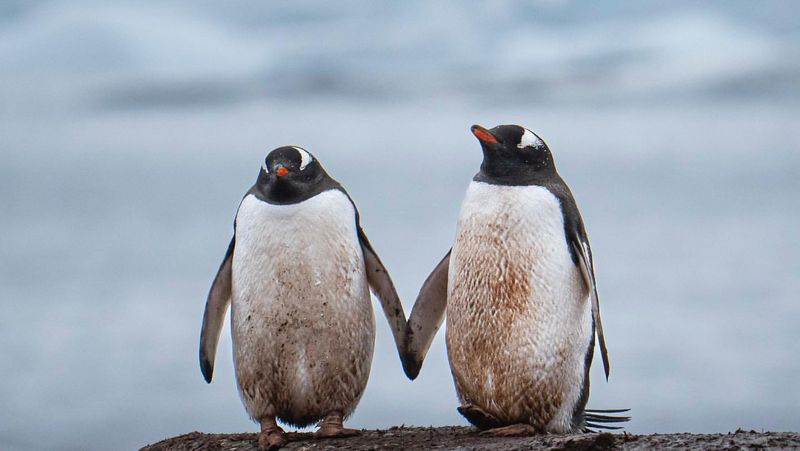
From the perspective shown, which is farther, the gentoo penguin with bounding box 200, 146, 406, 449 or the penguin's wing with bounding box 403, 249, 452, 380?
the penguin's wing with bounding box 403, 249, 452, 380

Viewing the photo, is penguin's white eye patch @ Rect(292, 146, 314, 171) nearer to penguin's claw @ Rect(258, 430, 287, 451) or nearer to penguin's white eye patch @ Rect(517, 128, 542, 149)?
penguin's white eye patch @ Rect(517, 128, 542, 149)

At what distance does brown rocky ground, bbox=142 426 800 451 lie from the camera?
170 inches

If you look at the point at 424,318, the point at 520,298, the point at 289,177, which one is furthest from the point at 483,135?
the point at 424,318

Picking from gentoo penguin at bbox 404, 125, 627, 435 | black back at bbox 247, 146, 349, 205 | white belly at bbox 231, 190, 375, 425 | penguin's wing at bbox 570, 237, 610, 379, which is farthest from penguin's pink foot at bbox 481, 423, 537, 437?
black back at bbox 247, 146, 349, 205

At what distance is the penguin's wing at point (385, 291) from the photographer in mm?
5371

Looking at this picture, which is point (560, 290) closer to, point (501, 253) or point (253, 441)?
point (501, 253)

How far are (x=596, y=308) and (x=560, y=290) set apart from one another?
16 cm

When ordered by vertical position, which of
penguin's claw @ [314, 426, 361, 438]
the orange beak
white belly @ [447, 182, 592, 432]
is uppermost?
the orange beak

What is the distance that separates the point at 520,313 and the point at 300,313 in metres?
0.90

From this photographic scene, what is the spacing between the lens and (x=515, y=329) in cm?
474

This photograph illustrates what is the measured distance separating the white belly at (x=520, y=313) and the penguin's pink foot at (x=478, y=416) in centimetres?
4

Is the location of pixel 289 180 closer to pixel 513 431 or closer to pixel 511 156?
pixel 511 156

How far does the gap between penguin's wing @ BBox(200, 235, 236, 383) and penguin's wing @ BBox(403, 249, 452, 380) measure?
32.6 inches

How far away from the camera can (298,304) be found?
5.01m
